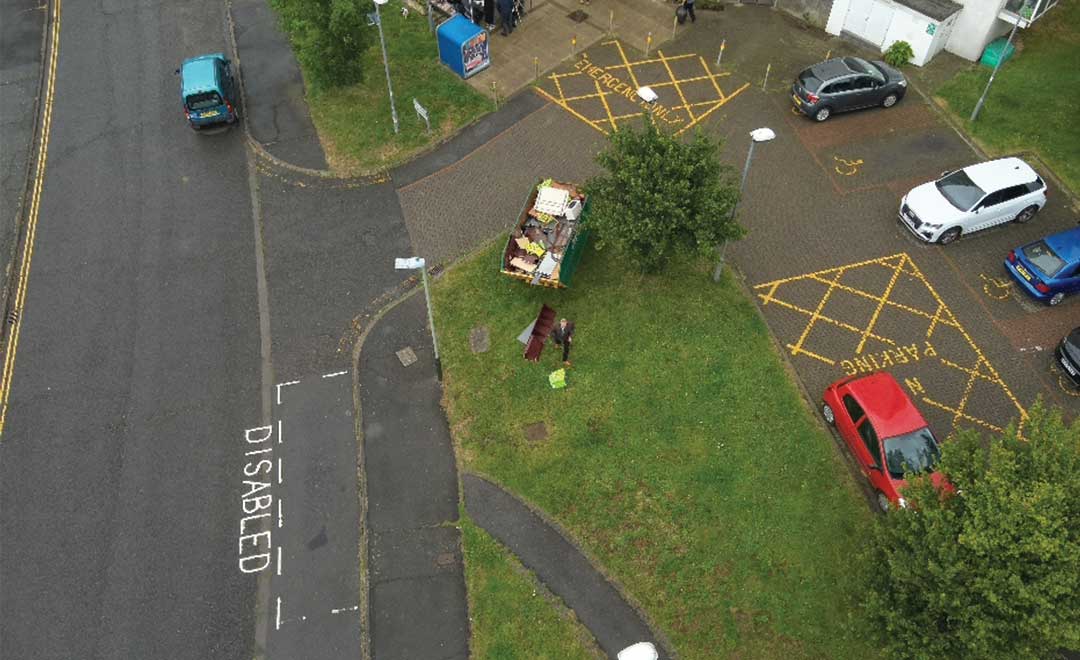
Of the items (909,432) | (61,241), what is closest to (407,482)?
(909,432)

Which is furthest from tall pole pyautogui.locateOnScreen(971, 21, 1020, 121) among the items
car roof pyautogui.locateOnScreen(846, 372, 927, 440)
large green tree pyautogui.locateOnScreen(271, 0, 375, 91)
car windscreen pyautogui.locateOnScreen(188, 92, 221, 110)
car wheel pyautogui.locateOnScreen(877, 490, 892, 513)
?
car windscreen pyautogui.locateOnScreen(188, 92, 221, 110)

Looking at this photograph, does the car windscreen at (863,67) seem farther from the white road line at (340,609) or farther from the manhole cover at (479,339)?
the white road line at (340,609)

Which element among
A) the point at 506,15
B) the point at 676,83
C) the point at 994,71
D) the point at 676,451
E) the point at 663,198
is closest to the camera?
the point at 676,451

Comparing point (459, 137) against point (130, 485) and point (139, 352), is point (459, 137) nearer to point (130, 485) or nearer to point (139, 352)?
point (139, 352)

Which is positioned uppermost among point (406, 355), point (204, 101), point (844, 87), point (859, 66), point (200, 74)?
point (859, 66)

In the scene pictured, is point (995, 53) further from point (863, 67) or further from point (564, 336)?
point (564, 336)

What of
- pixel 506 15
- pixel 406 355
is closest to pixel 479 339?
pixel 406 355
